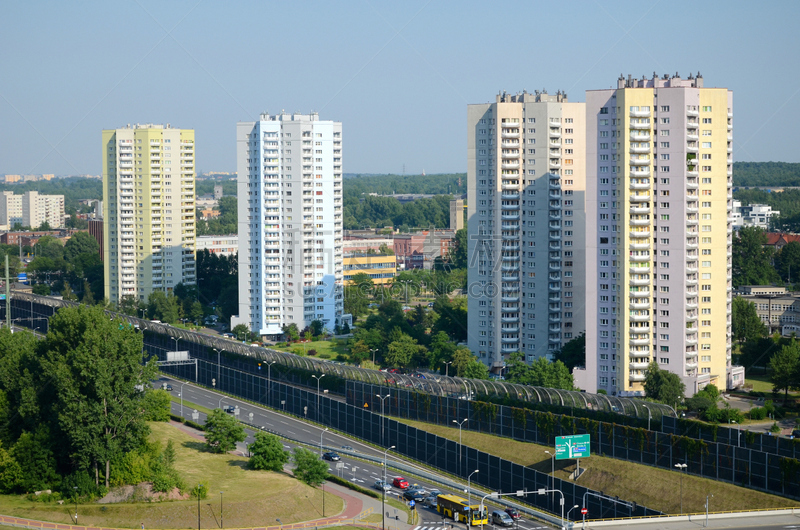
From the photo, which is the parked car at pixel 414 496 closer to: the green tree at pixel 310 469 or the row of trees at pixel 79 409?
the green tree at pixel 310 469

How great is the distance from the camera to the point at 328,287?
3447 inches

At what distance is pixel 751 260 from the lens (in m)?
103

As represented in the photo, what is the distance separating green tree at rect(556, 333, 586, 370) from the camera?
66125 mm

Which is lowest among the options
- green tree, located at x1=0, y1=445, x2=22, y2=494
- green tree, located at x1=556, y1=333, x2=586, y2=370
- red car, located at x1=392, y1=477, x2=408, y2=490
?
red car, located at x1=392, y1=477, x2=408, y2=490

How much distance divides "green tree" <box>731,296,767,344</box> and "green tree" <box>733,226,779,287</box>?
74.2 feet

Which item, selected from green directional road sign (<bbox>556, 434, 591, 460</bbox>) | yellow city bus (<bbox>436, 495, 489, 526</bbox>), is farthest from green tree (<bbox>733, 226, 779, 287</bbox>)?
yellow city bus (<bbox>436, 495, 489, 526</bbox>)

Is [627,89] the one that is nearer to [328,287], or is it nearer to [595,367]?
[595,367]

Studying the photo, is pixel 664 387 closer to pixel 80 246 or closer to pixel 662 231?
pixel 662 231

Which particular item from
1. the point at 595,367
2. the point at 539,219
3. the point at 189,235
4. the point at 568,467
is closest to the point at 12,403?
the point at 568,467

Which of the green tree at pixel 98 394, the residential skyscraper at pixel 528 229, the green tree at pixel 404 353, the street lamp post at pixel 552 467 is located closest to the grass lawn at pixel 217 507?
the green tree at pixel 98 394

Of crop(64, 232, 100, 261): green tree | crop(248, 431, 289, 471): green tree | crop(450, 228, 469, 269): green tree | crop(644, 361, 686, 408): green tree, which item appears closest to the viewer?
crop(248, 431, 289, 471): green tree

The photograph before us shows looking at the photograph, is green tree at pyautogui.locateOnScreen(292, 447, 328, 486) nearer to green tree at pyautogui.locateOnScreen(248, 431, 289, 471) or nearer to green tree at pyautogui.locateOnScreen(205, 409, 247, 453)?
green tree at pyautogui.locateOnScreen(248, 431, 289, 471)

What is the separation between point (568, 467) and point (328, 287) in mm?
41388

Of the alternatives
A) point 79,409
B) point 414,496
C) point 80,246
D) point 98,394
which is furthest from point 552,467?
point 80,246
